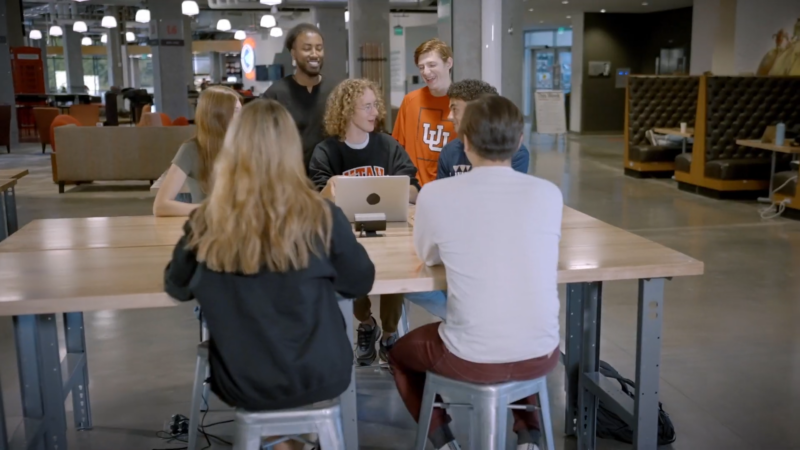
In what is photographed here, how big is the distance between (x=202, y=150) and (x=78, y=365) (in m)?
0.96

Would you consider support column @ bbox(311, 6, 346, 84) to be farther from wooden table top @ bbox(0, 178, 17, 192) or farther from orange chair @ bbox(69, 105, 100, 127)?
wooden table top @ bbox(0, 178, 17, 192)

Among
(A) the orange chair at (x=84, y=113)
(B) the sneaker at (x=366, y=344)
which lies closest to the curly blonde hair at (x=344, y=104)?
(B) the sneaker at (x=366, y=344)

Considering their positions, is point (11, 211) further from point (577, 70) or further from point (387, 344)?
point (577, 70)

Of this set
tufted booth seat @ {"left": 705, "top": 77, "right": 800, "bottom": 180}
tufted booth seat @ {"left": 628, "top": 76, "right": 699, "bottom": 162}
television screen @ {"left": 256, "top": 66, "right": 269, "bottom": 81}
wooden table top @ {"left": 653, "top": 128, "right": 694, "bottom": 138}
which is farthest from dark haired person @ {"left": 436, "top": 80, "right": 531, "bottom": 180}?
television screen @ {"left": 256, "top": 66, "right": 269, "bottom": 81}

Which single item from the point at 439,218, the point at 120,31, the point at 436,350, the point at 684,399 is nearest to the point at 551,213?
the point at 439,218

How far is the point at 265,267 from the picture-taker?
5.94 feet

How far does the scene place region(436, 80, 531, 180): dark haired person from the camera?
10.0 feet

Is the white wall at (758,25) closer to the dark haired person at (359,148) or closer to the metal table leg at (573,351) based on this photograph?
the dark haired person at (359,148)

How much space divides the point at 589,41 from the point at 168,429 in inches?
635

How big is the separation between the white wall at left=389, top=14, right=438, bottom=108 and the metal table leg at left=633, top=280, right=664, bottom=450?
63.2ft

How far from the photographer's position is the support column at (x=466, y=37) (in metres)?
7.88

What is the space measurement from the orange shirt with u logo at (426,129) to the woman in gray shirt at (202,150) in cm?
108

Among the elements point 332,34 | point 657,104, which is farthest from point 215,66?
point 657,104

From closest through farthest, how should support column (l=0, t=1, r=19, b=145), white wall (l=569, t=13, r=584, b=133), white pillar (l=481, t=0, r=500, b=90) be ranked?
1. white pillar (l=481, t=0, r=500, b=90)
2. support column (l=0, t=1, r=19, b=145)
3. white wall (l=569, t=13, r=584, b=133)
